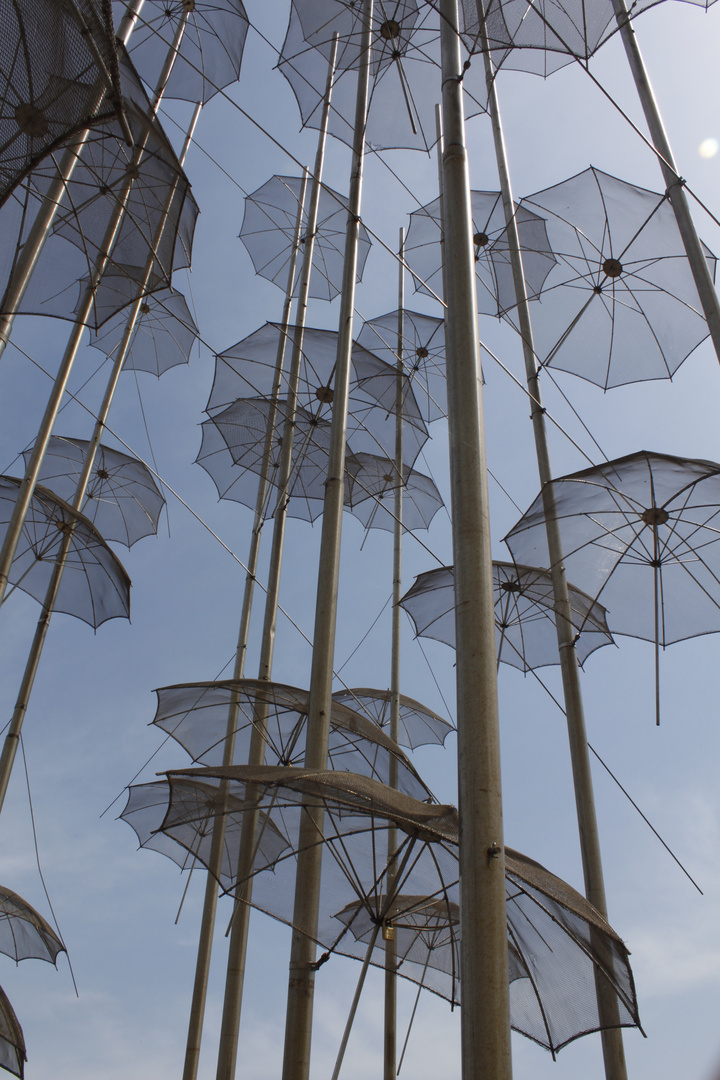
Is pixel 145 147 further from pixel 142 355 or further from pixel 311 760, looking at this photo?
pixel 142 355

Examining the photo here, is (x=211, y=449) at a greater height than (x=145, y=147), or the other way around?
(x=211, y=449)

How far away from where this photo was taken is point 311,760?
7199 mm

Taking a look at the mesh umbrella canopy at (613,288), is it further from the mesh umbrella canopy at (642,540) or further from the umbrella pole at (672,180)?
the mesh umbrella canopy at (642,540)

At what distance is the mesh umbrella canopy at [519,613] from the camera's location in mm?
12438

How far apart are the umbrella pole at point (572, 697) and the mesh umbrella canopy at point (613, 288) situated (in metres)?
1.36

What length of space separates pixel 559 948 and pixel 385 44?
15107 mm

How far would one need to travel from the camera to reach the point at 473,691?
14.2ft

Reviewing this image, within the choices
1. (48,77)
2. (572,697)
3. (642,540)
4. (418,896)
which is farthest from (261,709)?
(48,77)

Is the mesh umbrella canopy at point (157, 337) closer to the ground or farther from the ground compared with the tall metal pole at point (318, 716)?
farther from the ground

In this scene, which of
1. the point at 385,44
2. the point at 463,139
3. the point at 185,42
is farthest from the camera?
the point at 185,42

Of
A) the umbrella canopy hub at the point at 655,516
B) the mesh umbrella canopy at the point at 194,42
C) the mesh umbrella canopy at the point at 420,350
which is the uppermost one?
the mesh umbrella canopy at the point at 194,42

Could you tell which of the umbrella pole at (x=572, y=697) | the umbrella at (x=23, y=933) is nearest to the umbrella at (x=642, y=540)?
the umbrella pole at (x=572, y=697)

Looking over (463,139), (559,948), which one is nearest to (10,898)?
(559,948)

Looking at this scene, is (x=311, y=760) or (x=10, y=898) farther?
(x=10, y=898)
